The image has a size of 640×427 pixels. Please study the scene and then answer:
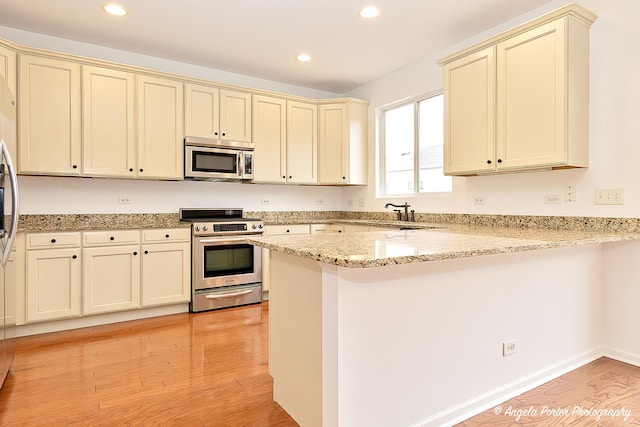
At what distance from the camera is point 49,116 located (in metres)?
3.25

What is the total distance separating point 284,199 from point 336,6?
2.50m

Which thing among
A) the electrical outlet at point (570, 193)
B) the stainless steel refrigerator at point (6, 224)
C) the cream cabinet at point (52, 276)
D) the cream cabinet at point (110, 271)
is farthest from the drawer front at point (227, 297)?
the electrical outlet at point (570, 193)

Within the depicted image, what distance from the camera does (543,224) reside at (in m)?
2.95

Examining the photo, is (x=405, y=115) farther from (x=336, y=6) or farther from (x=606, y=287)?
(x=606, y=287)

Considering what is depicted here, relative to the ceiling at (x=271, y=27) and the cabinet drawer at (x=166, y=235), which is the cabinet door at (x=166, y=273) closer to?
the cabinet drawer at (x=166, y=235)

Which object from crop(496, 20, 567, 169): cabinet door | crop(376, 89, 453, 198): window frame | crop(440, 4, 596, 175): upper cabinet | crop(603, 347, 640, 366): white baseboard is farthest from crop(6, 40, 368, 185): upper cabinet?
crop(603, 347, 640, 366): white baseboard

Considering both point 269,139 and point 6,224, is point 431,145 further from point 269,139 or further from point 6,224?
point 6,224

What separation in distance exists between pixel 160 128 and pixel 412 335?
127 inches

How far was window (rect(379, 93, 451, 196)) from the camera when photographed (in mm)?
4051

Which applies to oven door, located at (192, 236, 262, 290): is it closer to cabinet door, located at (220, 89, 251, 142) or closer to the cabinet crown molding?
cabinet door, located at (220, 89, 251, 142)

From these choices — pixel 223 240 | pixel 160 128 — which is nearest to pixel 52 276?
pixel 223 240

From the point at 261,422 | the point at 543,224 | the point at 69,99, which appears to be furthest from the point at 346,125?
the point at 261,422

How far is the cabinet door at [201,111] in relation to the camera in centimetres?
391

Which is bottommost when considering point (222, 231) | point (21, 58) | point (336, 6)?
point (222, 231)
